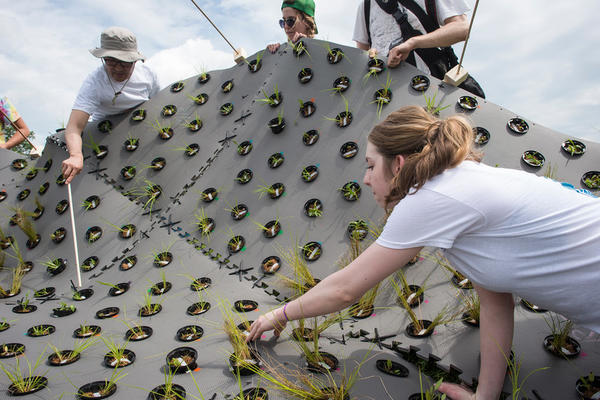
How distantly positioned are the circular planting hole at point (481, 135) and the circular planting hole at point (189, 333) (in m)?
2.00

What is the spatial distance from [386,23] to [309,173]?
4.42ft

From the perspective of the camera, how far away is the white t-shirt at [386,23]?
2.71m

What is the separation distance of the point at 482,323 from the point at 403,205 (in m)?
0.63

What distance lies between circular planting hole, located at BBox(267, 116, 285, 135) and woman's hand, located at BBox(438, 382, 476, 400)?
2.16 metres

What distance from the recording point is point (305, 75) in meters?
3.18

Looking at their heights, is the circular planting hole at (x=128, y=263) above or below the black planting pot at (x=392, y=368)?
above

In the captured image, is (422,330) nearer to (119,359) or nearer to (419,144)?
(419,144)

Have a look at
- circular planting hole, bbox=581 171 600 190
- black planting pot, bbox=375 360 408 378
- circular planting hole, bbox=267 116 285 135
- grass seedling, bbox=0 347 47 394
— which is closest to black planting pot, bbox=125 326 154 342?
grass seedling, bbox=0 347 47 394

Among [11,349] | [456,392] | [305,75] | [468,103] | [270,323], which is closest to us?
[456,392]

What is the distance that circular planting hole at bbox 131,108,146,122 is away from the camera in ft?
12.0

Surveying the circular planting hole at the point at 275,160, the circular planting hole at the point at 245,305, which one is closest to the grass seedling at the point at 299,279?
the circular planting hole at the point at 245,305

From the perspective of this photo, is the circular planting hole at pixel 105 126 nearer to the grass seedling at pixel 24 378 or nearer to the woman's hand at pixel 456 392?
the grass seedling at pixel 24 378

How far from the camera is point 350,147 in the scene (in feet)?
8.90

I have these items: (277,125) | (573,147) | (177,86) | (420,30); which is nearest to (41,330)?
(277,125)
